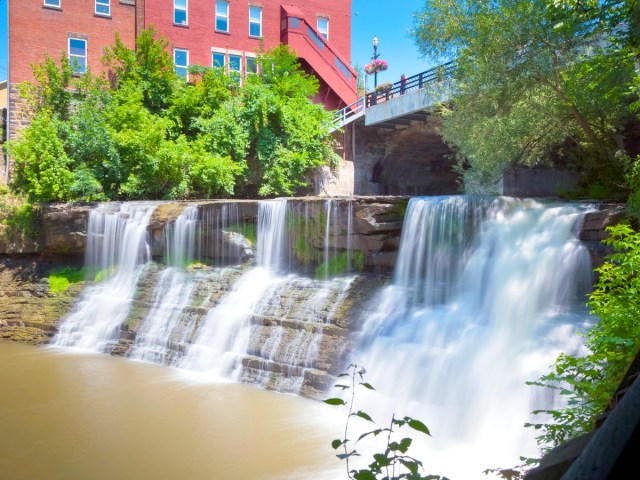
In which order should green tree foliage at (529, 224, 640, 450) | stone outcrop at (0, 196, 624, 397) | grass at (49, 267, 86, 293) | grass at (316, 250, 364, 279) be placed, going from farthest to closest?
grass at (49, 267, 86, 293)
grass at (316, 250, 364, 279)
stone outcrop at (0, 196, 624, 397)
green tree foliage at (529, 224, 640, 450)

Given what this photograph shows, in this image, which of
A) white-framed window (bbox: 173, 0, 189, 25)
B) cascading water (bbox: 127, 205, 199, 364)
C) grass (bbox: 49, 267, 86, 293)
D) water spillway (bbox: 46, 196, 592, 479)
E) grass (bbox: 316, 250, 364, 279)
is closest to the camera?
water spillway (bbox: 46, 196, 592, 479)

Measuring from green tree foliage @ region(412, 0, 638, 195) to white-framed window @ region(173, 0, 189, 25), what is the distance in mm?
14626

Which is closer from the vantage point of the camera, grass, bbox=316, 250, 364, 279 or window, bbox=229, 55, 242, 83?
grass, bbox=316, 250, 364, 279

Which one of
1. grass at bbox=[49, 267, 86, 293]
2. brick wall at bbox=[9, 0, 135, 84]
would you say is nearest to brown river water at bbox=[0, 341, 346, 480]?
grass at bbox=[49, 267, 86, 293]

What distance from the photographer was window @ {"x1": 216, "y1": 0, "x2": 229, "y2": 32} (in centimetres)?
2736

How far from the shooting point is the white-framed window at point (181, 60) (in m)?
26.5

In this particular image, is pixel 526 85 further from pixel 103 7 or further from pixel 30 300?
pixel 103 7

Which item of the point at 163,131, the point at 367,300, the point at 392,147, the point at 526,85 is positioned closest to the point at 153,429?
the point at 367,300

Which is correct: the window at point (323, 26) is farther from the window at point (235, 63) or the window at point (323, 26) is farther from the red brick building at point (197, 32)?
the window at point (235, 63)

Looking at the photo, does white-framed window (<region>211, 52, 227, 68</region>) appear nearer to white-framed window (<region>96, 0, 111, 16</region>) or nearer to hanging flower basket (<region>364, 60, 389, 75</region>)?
white-framed window (<region>96, 0, 111, 16</region>)

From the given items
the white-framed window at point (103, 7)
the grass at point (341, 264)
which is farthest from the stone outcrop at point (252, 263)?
the white-framed window at point (103, 7)

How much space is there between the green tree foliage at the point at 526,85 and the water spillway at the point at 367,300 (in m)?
2.58

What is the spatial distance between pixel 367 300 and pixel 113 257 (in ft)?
29.5

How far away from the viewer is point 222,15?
27.5 metres
